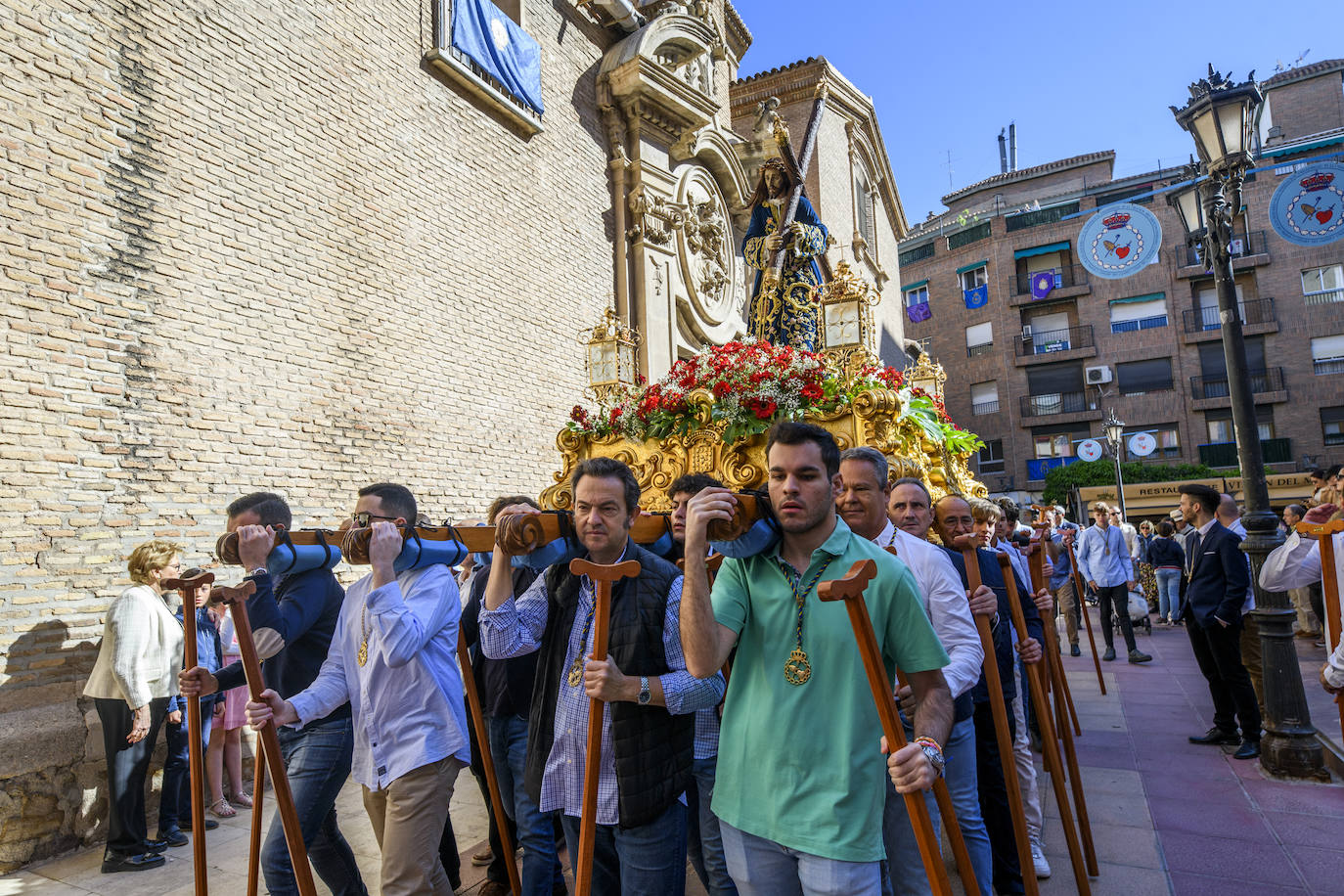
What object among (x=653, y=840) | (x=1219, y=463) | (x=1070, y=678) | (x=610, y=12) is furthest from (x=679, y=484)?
(x=1219, y=463)

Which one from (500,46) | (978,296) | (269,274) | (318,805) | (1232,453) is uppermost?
(978,296)

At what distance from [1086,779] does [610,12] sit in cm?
1395

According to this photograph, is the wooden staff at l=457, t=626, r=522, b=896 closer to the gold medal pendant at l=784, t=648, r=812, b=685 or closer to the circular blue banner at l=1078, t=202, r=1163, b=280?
the gold medal pendant at l=784, t=648, r=812, b=685

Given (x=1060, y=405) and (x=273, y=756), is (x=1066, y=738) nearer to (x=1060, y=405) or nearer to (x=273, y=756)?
(x=273, y=756)

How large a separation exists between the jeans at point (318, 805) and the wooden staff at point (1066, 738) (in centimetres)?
337

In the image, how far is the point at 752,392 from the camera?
618 centimetres

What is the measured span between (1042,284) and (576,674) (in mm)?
40142

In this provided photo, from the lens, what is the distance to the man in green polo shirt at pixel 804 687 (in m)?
2.04

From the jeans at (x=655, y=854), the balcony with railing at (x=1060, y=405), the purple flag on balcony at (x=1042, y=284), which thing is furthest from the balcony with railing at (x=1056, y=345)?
the jeans at (x=655, y=854)

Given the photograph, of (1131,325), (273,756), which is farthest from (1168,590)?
(1131,325)

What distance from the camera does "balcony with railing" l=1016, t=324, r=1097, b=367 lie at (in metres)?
37.3

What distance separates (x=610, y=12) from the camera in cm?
1421

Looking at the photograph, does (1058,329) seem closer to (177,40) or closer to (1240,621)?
(1240,621)

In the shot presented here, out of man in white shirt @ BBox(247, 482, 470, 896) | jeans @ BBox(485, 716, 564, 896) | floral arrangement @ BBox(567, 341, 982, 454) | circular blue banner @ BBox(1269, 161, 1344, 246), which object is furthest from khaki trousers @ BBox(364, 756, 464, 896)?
circular blue banner @ BBox(1269, 161, 1344, 246)
